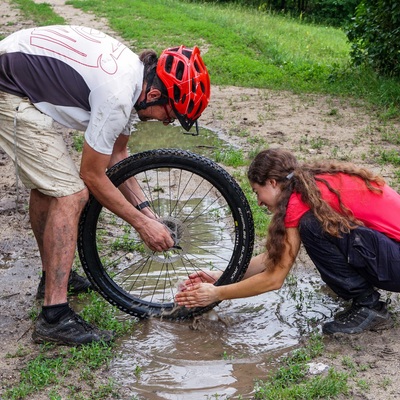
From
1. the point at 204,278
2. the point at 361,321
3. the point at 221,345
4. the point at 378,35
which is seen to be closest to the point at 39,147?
the point at 204,278

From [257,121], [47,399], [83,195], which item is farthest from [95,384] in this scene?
[257,121]

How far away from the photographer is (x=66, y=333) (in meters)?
4.20

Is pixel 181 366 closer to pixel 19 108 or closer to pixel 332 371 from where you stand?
pixel 332 371

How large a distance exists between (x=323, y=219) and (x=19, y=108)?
5.72ft

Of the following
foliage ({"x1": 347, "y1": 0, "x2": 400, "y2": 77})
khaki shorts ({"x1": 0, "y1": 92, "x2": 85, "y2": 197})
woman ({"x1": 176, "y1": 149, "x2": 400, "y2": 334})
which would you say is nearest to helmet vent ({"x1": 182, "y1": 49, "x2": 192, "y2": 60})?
A: woman ({"x1": 176, "y1": 149, "x2": 400, "y2": 334})

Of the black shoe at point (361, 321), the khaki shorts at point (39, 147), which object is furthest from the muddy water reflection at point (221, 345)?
the khaki shorts at point (39, 147)

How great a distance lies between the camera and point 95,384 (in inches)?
150

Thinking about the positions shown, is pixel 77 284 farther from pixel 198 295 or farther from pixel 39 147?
pixel 39 147

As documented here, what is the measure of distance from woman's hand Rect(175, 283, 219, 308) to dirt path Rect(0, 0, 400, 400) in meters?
0.71

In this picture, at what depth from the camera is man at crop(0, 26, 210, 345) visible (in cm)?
393

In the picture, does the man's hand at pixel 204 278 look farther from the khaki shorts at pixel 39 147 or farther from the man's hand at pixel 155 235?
the khaki shorts at pixel 39 147

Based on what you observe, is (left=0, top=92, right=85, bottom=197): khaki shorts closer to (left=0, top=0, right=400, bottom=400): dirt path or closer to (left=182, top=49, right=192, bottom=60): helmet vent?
(left=0, top=0, right=400, bottom=400): dirt path

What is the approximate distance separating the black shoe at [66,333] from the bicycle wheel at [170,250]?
363 millimetres

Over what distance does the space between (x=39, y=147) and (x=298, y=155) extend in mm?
3946
